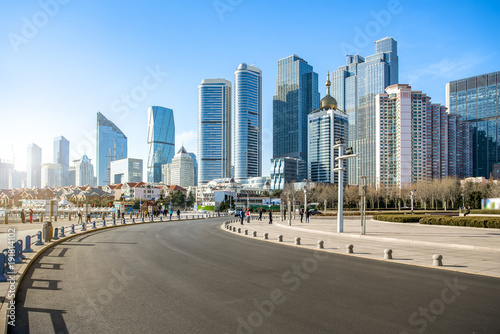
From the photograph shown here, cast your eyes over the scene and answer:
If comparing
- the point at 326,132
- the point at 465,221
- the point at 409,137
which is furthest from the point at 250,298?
the point at 326,132

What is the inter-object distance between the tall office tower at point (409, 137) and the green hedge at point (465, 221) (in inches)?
4091

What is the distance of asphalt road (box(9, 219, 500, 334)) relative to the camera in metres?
5.98

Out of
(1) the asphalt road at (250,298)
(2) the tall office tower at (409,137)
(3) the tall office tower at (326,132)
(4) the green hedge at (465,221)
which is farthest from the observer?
(3) the tall office tower at (326,132)

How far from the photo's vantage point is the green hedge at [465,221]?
1013 inches

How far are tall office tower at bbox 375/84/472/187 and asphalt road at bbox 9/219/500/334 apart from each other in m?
127

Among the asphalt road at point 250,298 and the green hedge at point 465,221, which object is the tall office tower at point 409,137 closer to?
the green hedge at point 465,221

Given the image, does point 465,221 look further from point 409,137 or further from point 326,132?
point 326,132

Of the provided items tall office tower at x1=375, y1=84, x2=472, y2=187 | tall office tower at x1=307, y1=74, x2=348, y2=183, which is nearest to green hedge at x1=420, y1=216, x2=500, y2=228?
tall office tower at x1=375, y1=84, x2=472, y2=187

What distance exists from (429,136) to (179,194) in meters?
99.4

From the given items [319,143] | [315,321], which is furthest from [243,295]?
[319,143]

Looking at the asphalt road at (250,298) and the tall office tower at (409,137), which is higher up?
the tall office tower at (409,137)

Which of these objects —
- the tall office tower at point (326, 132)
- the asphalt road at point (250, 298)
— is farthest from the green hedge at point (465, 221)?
the tall office tower at point (326, 132)

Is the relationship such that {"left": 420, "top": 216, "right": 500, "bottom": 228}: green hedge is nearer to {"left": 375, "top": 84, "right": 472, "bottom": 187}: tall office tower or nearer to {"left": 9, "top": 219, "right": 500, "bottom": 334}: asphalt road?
{"left": 9, "top": 219, "right": 500, "bottom": 334}: asphalt road

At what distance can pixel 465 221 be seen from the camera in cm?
2697
